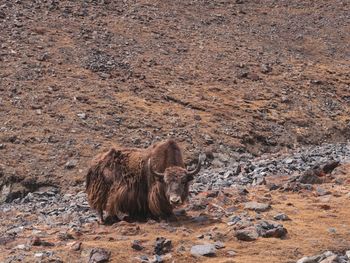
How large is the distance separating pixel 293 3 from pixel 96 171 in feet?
76.7

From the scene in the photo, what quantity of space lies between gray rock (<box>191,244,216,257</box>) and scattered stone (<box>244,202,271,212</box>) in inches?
70.0

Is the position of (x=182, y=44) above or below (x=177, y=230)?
above

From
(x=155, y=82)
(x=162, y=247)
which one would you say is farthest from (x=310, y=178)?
(x=155, y=82)

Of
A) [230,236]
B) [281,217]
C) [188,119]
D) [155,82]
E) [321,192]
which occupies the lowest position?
[230,236]

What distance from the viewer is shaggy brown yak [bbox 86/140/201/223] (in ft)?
31.1

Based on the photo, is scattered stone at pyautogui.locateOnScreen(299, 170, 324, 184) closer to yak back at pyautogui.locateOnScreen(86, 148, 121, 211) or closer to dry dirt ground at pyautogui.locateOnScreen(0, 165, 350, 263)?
dry dirt ground at pyautogui.locateOnScreen(0, 165, 350, 263)

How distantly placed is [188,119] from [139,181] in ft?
25.4

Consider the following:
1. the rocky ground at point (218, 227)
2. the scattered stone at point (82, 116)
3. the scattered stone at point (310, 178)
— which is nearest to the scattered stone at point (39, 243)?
the rocky ground at point (218, 227)

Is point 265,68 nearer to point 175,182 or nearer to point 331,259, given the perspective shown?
point 175,182

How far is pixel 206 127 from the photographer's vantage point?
57.6 ft

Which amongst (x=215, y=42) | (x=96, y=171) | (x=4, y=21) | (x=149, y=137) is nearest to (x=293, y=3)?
(x=215, y=42)

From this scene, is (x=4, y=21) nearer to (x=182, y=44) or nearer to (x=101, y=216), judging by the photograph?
(x=182, y=44)

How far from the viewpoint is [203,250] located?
7973 mm

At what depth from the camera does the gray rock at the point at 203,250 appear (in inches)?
311
